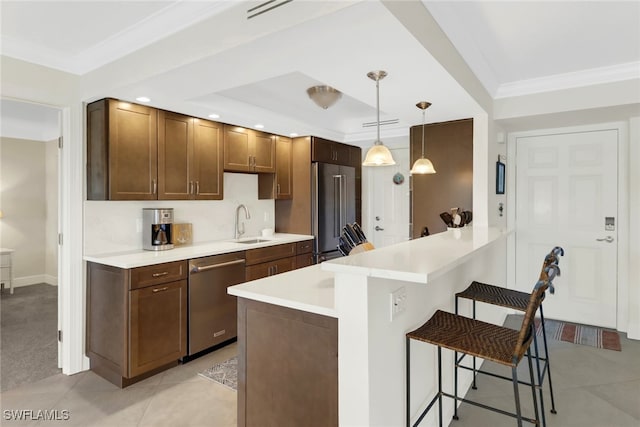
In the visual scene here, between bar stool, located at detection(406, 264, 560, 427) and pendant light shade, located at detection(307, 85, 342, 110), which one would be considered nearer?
bar stool, located at detection(406, 264, 560, 427)

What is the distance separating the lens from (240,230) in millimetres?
4293

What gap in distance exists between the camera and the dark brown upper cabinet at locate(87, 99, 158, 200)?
280cm

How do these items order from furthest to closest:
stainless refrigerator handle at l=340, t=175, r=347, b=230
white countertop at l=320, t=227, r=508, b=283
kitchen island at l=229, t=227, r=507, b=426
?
stainless refrigerator handle at l=340, t=175, r=347, b=230, kitchen island at l=229, t=227, r=507, b=426, white countertop at l=320, t=227, r=508, b=283

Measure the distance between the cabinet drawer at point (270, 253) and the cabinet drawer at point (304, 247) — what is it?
8 cm

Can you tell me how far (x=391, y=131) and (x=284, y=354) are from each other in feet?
12.0

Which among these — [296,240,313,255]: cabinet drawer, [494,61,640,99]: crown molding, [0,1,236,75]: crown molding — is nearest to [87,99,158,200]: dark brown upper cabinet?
[0,1,236,75]: crown molding

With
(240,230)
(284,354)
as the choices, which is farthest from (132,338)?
(240,230)

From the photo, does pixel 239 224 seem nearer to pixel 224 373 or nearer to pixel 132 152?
pixel 132 152

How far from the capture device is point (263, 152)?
4.23m

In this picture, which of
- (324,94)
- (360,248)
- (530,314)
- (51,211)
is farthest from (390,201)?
(51,211)

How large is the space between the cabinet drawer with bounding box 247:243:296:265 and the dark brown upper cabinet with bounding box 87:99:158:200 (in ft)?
3.48

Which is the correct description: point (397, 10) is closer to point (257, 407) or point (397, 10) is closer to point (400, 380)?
point (400, 380)

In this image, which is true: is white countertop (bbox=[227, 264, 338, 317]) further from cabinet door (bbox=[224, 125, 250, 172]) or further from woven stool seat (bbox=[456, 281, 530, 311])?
cabinet door (bbox=[224, 125, 250, 172])

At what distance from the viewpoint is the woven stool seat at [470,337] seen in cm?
155
